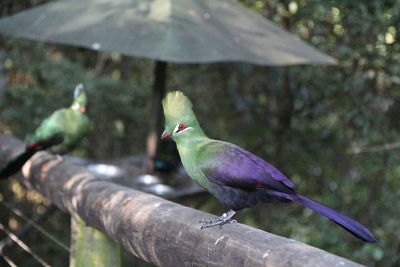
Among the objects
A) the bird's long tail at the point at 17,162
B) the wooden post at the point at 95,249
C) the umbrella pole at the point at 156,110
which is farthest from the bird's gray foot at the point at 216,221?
the umbrella pole at the point at 156,110

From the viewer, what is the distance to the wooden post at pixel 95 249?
2.00 metres

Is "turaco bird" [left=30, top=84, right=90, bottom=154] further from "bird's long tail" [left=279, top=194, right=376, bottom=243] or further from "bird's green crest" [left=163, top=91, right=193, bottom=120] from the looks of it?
"bird's long tail" [left=279, top=194, right=376, bottom=243]

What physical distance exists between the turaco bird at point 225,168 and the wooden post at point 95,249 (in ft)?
1.37

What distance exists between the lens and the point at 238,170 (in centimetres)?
180

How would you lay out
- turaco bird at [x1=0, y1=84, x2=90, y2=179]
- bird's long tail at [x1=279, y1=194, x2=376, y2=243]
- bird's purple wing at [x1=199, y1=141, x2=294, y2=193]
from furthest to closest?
turaco bird at [x1=0, y1=84, x2=90, y2=179] < bird's purple wing at [x1=199, y1=141, x2=294, y2=193] < bird's long tail at [x1=279, y1=194, x2=376, y2=243]

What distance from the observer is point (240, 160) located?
5.93 feet

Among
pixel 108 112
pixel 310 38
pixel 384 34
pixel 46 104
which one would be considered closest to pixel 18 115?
pixel 46 104

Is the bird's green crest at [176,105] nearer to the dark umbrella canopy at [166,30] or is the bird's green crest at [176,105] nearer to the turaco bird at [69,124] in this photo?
the dark umbrella canopy at [166,30]

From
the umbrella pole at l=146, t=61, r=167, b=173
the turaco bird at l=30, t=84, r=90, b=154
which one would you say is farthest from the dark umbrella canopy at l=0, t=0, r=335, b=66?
the umbrella pole at l=146, t=61, r=167, b=173

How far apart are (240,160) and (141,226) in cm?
39

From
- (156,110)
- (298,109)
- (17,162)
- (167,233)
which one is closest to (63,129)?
(17,162)

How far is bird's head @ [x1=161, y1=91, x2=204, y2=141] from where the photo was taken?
1900 mm

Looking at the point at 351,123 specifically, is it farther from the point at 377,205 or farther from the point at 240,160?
the point at 240,160

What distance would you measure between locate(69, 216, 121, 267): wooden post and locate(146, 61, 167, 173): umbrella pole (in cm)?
231
